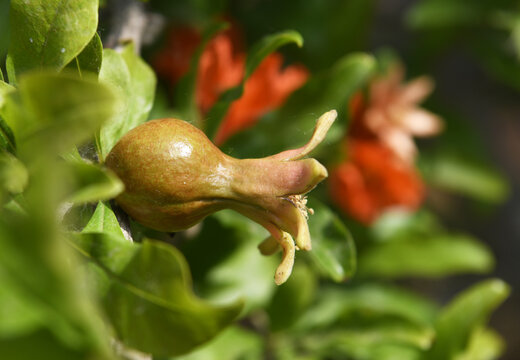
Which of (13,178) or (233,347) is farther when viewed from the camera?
(233,347)

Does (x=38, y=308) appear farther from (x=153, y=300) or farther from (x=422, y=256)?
(x=422, y=256)

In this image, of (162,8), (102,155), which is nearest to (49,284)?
(102,155)

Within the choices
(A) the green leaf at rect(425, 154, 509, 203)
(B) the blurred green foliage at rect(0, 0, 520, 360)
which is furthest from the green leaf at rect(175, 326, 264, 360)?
(A) the green leaf at rect(425, 154, 509, 203)

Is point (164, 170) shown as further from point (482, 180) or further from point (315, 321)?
point (482, 180)

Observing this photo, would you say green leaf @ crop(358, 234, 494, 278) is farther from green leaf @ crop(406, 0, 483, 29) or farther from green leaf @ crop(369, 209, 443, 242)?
green leaf @ crop(406, 0, 483, 29)

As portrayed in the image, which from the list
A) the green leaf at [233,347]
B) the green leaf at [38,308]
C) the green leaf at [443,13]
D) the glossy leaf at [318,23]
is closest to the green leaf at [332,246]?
the green leaf at [233,347]

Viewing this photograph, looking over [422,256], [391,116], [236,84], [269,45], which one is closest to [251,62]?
[269,45]
